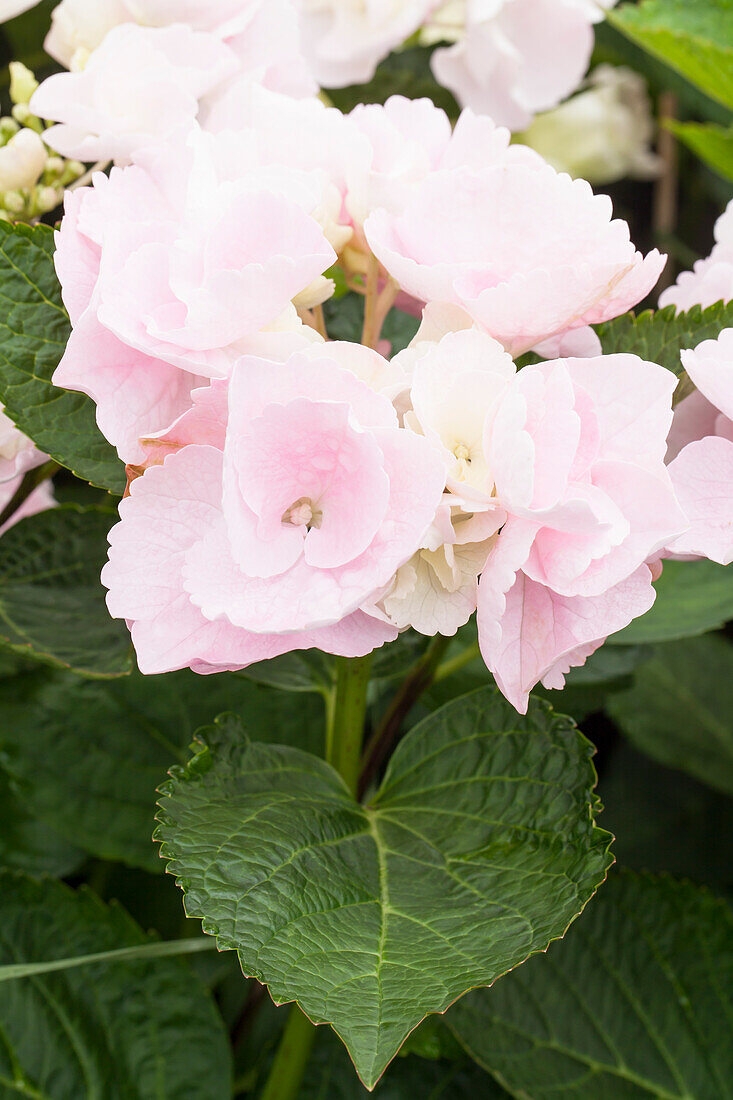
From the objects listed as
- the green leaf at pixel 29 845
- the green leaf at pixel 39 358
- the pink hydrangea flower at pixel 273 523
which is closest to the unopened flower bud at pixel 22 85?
the green leaf at pixel 39 358

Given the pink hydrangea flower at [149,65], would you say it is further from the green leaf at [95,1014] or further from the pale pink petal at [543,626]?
the green leaf at [95,1014]

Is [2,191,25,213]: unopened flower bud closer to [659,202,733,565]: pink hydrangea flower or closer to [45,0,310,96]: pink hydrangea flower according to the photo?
[45,0,310,96]: pink hydrangea flower

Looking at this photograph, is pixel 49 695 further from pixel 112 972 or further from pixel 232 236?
pixel 232 236

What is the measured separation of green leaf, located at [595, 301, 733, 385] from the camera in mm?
357

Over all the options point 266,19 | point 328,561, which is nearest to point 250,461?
point 328,561

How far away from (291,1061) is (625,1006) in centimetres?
16

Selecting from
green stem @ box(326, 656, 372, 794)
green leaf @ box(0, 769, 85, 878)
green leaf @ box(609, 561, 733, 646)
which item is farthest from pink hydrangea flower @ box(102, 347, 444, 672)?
green leaf @ box(0, 769, 85, 878)

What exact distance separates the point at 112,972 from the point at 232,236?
1.13 ft

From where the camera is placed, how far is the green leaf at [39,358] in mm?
356

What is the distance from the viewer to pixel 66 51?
463mm

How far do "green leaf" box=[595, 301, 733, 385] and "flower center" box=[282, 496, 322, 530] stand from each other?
0.14 metres

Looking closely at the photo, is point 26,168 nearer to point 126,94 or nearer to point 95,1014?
point 126,94

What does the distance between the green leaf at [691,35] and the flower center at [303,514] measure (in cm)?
39

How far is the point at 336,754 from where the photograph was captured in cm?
43
